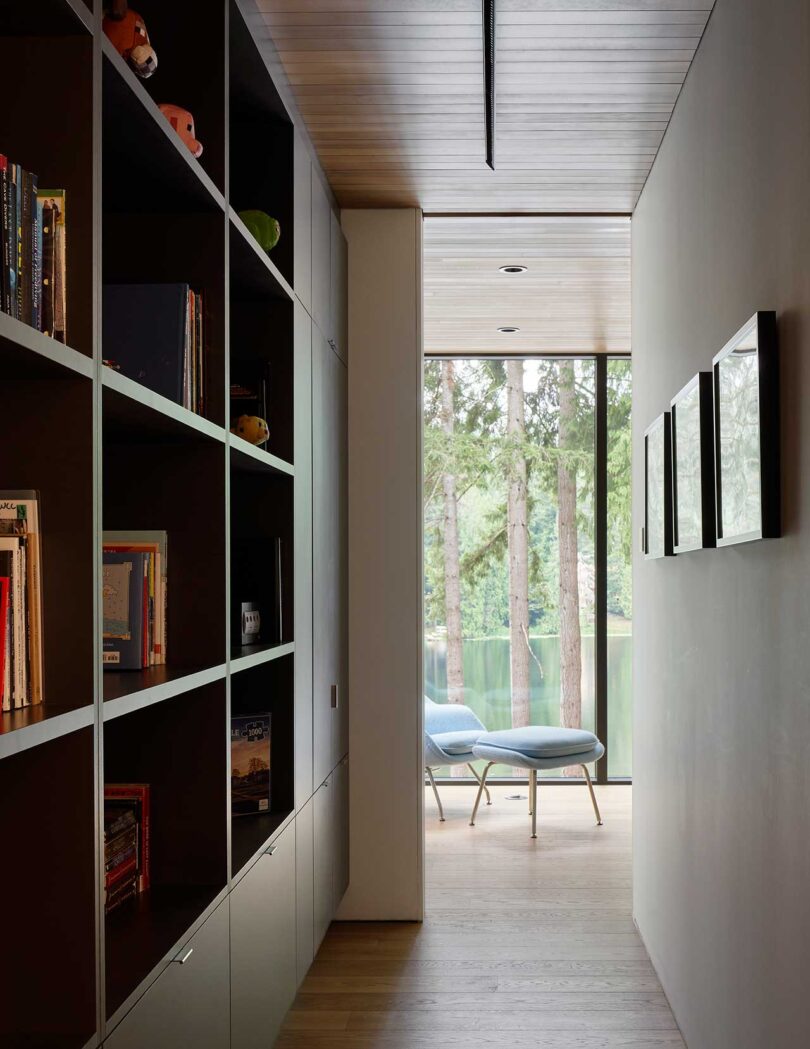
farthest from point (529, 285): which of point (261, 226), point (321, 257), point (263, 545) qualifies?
point (263, 545)

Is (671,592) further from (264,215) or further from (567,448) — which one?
(567,448)

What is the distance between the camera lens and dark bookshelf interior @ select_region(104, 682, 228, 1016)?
206 centimetres

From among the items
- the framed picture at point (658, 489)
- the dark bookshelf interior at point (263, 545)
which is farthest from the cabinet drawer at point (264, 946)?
the framed picture at point (658, 489)

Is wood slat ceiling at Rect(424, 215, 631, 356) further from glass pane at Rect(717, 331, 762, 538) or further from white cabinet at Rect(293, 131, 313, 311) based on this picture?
glass pane at Rect(717, 331, 762, 538)

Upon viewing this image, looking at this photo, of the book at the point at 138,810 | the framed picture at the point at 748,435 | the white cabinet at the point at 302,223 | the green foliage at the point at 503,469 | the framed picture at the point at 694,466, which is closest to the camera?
the framed picture at the point at 748,435

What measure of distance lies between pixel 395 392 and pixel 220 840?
2251 mm

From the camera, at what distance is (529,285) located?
4.91m

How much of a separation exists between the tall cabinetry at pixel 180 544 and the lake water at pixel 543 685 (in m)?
2.62

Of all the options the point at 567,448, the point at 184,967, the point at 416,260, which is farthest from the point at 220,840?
the point at 567,448

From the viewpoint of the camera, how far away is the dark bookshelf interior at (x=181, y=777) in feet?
6.77

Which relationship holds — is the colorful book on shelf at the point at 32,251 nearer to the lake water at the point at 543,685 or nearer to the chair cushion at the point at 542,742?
the chair cushion at the point at 542,742

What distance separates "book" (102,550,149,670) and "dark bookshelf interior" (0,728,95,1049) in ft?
1.86

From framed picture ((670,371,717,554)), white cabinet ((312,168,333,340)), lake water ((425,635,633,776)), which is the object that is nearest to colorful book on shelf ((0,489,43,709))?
framed picture ((670,371,717,554))

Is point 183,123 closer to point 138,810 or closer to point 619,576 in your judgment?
point 138,810
